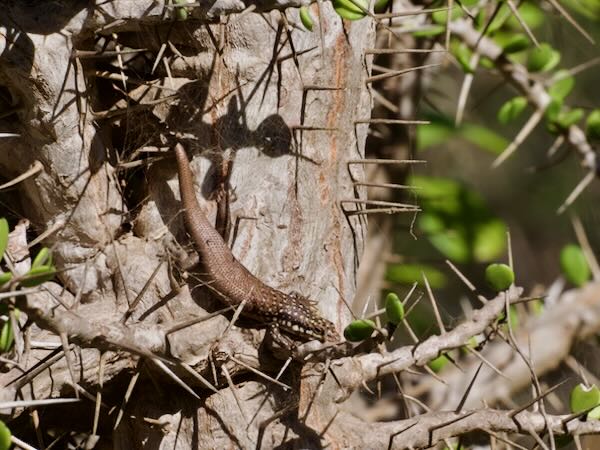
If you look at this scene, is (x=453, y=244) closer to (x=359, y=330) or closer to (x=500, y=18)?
(x=500, y=18)

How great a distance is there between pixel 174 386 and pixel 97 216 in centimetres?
51

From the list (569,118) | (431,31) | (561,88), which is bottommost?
(569,118)

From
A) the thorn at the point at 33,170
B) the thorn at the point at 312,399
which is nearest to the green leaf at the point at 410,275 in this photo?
the thorn at the point at 312,399

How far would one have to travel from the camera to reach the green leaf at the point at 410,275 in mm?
3910

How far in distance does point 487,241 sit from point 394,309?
84.8 inches

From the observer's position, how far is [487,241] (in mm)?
4230

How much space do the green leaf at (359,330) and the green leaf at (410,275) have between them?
5.61 ft

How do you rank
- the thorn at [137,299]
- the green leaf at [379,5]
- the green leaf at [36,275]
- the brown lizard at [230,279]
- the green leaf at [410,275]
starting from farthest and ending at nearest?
the green leaf at [410,275] < the green leaf at [379,5] < the brown lizard at [230,279] < the thorn at [137,299] < the green leaf at [36,275]

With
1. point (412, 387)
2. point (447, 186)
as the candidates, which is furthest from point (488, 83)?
point (412, 387)

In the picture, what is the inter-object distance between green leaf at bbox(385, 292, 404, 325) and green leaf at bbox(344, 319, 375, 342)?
7 centimetres

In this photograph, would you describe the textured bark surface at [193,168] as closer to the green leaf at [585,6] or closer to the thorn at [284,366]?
the thorn at [284,366]

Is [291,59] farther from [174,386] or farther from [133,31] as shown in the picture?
[174,386]

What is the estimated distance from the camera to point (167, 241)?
2461 millimetres

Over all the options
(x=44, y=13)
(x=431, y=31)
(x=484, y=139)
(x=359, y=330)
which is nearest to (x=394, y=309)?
(x=359, y=330)
